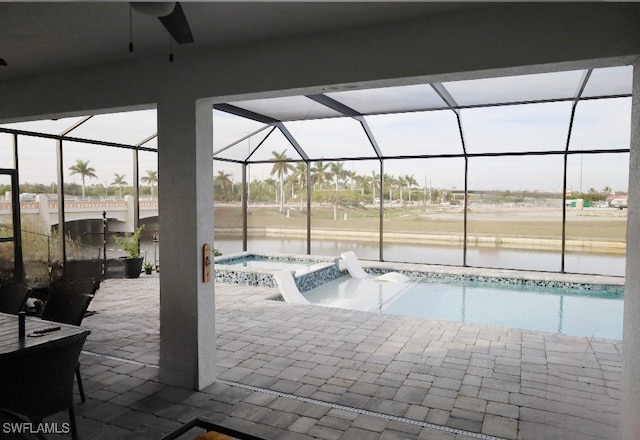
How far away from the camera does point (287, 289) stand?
753 cm

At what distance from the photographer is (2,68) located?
164 inches

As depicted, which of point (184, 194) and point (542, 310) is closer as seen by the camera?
point (184, 194)

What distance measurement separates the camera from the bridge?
7.34 m

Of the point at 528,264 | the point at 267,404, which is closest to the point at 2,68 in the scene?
the point at 267,404

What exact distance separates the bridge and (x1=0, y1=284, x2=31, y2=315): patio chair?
10.8 ft

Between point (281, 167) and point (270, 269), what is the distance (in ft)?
23.7

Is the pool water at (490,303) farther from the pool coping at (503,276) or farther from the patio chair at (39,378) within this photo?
the patio chair at (39,378)

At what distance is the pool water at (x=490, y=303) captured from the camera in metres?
7.17

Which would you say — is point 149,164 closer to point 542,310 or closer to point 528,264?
point 542,310

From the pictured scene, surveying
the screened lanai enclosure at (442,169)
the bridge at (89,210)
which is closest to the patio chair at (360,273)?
the screened lanai enclosure at (442,169)

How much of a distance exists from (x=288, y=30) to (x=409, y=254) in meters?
18.4

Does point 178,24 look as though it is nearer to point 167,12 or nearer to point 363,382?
point 167,12

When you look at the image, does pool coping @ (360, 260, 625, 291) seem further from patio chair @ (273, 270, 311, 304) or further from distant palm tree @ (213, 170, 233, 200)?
distant palm tree @ (213, 170, 233, 200)

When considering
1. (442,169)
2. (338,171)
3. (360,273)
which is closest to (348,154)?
(360,273)
